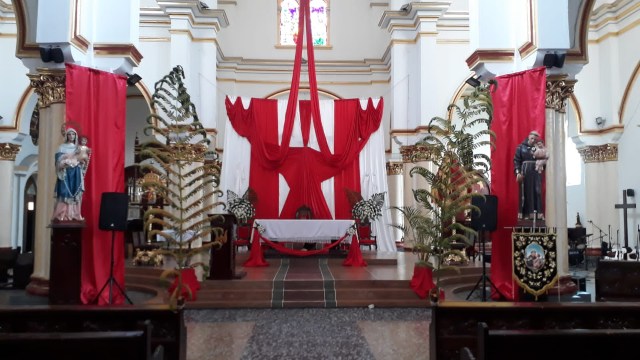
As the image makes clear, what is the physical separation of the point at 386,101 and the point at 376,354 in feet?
50.2

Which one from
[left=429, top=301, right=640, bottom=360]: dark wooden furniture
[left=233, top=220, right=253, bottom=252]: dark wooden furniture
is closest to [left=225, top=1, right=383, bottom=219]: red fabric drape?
[left=233, top=220, right=253, bottom=252]: dark wooden furniture

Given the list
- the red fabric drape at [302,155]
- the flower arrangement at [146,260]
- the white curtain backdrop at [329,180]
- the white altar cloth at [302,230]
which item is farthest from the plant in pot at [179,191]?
the red fabric drape at [302,155]

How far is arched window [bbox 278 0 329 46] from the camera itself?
20891mm

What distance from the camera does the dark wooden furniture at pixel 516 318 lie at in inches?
152

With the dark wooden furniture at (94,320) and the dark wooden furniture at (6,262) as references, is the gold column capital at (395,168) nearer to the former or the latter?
the dark wooden furniture at (6,262)

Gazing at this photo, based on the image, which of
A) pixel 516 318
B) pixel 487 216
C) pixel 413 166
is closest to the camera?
pixel 516 318

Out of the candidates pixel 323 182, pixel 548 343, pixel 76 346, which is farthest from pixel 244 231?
pixel 548 343

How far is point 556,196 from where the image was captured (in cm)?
819

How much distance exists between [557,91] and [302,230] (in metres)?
5.54

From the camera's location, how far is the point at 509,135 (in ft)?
26.3

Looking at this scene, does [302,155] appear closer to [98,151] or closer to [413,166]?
[413,166]

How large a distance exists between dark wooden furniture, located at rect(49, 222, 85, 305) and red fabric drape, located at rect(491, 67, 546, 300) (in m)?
5.71

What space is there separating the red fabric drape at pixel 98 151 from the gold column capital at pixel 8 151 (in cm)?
751

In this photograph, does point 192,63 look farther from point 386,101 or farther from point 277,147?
point 386,101
